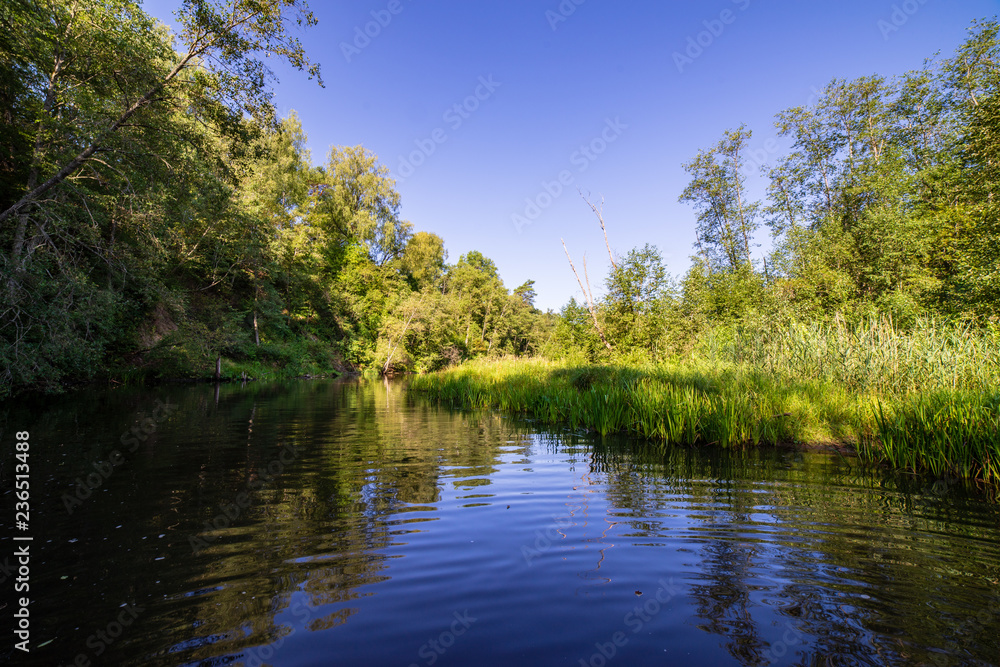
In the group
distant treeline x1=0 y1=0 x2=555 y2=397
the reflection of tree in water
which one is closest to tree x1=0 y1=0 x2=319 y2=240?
distant treeline x1=0 y1=0 x2=555 y2=397

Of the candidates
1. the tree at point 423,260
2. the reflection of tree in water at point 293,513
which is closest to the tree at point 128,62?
the reflection of tree in water at point 293,513

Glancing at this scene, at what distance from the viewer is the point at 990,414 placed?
573 cm

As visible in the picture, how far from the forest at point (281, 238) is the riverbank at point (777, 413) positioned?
162 millimetres

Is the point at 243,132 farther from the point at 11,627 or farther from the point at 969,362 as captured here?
the point at 969,362

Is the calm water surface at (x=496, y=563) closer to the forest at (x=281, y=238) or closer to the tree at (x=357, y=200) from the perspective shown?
the forest at (x=281, y=238)

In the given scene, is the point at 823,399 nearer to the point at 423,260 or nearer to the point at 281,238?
the point at 281,238

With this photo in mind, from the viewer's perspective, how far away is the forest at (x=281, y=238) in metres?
11.1

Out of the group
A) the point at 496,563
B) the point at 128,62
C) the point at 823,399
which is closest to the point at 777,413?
the point at 823,399

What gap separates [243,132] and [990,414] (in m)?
18.5

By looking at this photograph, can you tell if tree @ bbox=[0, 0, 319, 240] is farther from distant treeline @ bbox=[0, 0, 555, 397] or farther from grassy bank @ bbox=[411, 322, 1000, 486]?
grassy bank @ bbox=[411, 322, 1000, 486]

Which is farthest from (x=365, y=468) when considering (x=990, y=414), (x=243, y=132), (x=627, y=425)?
(x=243, y=132)

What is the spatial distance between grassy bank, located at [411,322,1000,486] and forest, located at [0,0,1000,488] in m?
0.09

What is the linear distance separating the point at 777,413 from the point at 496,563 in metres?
7.49

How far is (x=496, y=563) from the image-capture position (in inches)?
131
